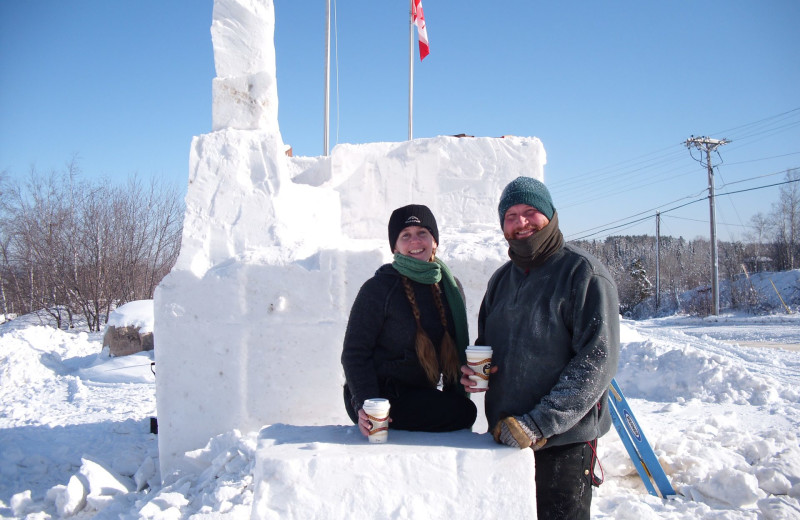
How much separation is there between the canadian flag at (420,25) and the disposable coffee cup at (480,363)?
1061 centimetres

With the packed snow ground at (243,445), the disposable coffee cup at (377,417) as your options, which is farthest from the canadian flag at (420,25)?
the disposable coffee cup at (377,417)

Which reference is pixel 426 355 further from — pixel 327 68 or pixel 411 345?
pixel 327 68

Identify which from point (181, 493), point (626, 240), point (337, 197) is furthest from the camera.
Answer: point (626, 240)

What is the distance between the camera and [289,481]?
196 cm

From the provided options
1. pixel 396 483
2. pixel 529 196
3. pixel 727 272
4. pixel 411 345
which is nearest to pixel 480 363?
pixel 411 345

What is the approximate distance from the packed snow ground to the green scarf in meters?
0.77

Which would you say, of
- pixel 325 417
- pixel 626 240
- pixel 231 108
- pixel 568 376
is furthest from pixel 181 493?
pixel 626 240

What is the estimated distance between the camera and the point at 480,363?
221 cm

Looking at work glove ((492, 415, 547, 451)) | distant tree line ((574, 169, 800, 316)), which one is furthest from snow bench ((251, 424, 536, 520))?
distant tree line ((574, 169, 800, 316))

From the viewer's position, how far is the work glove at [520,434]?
1972 mm

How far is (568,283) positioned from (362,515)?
3.74 feet

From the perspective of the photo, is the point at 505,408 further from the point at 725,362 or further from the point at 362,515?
the point at 725,362

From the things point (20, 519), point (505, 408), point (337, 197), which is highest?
point (337, 197)

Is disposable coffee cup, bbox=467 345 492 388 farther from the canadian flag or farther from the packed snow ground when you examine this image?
the canadian flag
